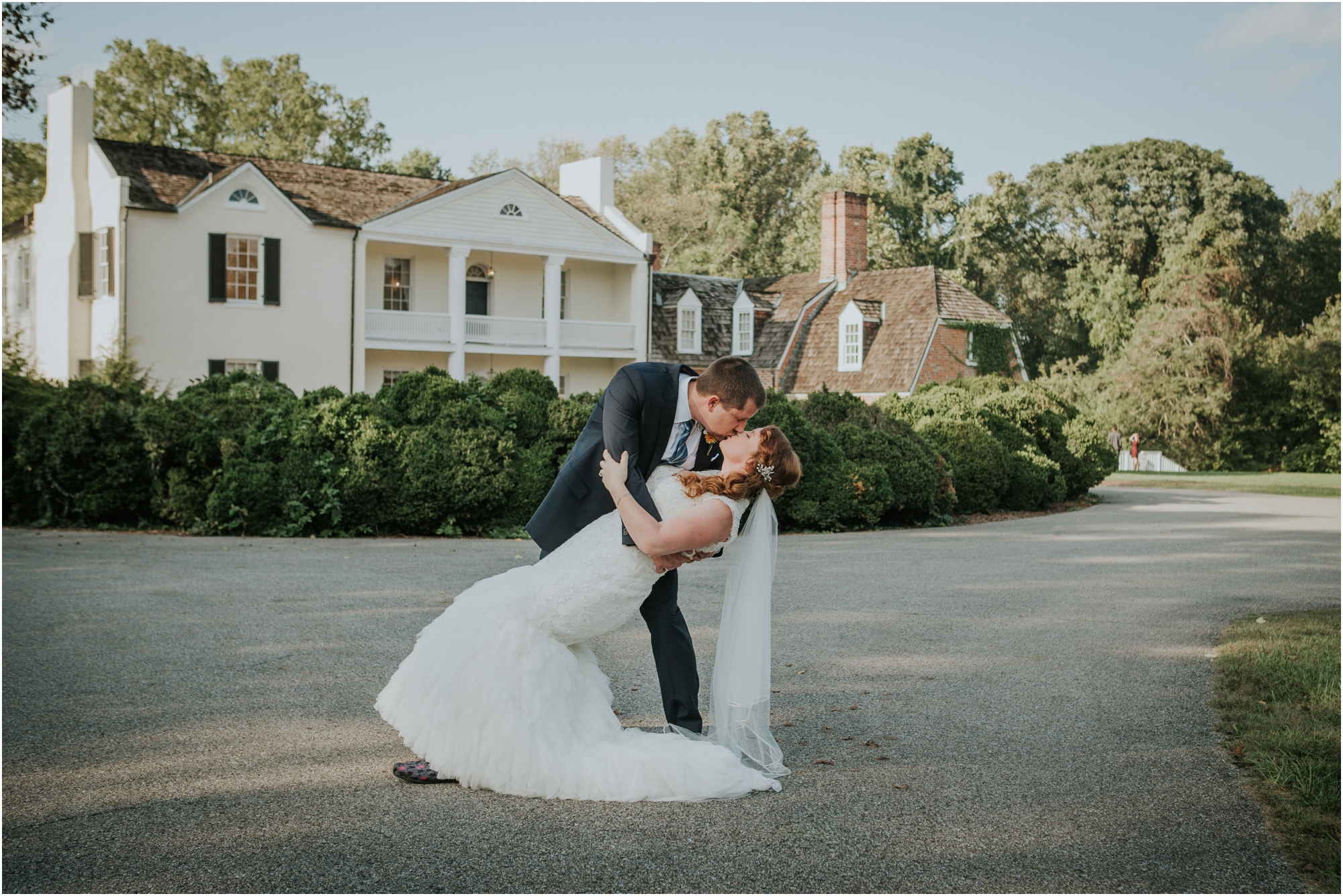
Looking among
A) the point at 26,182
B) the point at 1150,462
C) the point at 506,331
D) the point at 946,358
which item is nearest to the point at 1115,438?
the point at 1150,462

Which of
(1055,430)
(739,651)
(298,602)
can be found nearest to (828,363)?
(1055,430)

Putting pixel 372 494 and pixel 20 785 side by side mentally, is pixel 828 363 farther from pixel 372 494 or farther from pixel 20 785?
pixel 20 785

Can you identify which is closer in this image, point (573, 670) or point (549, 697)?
point (549, 697)

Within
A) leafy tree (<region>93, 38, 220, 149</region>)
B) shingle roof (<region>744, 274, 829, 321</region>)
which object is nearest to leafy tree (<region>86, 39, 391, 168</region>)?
leafy tree (<region>93, 38, 220, 149</region>)

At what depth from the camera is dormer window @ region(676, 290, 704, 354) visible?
112ft

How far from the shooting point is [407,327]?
1083 inches

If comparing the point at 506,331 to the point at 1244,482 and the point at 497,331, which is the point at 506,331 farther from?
the point at 1244,482

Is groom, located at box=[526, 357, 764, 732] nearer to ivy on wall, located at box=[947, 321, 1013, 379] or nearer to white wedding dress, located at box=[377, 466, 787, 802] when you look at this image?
white wedding dress, located at box=[377, 466, 787, 802]

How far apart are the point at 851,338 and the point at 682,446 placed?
30.1m

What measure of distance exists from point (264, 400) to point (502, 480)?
3.38 m

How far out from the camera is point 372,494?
40.9ft

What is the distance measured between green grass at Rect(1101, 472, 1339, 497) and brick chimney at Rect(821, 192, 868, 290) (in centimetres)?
1109

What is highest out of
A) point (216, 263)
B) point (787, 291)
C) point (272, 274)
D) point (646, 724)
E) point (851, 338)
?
point (787, 291)

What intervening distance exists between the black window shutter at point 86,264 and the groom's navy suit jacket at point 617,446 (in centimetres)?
2447
